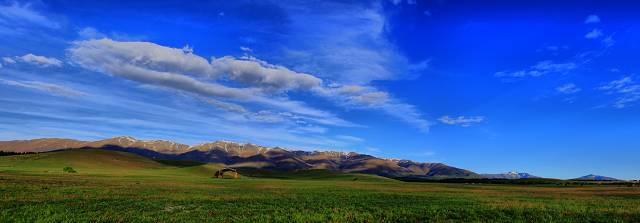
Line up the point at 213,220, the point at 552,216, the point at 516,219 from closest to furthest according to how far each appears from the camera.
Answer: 1. the point at 213,220
2. the point at 516,219
3. the point at 552,216

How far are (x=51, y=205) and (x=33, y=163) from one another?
5887 inches

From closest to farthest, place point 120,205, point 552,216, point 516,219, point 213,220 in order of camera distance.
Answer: point 213,220
point 516,219
point 552,216
point 120,205

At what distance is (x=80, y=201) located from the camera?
37875 mm

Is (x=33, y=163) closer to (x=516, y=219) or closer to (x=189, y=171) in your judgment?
(x=189, y=171)

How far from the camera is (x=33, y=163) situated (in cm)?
15988

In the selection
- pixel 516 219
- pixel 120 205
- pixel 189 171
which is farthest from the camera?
pixel 189 171

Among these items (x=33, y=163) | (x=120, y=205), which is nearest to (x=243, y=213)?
(x=120, y=205)

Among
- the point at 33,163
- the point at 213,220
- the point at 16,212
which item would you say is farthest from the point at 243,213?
the point at 33,163

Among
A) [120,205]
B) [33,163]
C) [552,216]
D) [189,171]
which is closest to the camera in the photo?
[552,216]

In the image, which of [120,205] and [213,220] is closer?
[213,220]

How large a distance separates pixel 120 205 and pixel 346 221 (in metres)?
18.4

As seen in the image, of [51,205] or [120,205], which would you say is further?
[120,205]

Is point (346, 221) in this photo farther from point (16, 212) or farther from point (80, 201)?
point (80, 201)

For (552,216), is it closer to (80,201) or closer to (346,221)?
(346,221)
